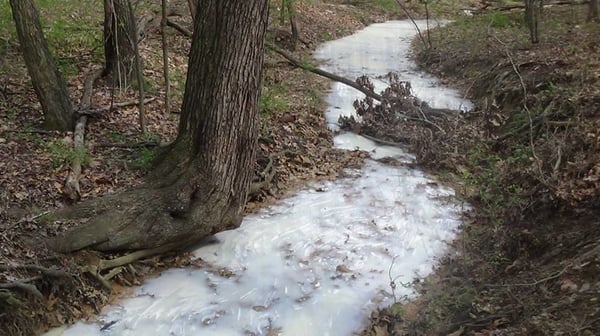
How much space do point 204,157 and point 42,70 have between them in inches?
101

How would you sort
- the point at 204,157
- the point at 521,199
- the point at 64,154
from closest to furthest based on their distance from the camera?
the point at 204,157, the point at 521,199, the point at 64,154

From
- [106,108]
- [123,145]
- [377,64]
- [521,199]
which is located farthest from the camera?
[377,64]

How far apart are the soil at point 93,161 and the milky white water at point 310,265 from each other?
0.78 ft

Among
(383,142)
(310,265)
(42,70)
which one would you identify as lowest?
(310,265)

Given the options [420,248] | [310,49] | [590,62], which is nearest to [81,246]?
[420,248]

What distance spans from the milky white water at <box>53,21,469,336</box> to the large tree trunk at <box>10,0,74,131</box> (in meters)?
2.66

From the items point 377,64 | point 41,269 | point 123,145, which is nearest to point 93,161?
point 123,145

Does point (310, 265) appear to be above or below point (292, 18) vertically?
below

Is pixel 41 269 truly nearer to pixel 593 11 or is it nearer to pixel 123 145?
pixel 123 145

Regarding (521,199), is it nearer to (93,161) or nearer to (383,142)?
(383,142)

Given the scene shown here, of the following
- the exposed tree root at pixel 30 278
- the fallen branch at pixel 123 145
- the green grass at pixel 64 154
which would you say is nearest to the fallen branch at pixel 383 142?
the fallen branch at pixel 123 145

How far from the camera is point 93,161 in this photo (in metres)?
6.47

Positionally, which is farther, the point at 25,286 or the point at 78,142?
the point at 78,142

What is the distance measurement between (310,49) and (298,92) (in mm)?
5103
